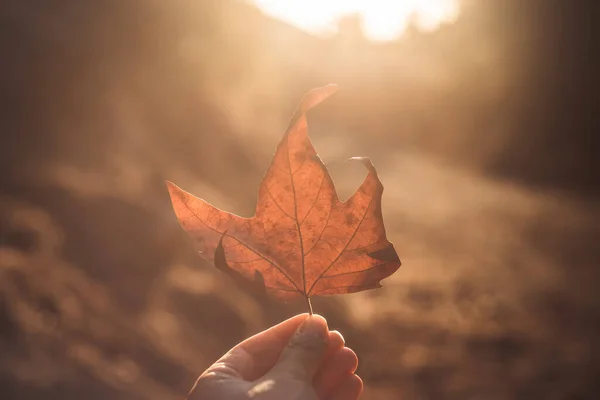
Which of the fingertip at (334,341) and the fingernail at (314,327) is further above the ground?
the fingertip at (334,341)

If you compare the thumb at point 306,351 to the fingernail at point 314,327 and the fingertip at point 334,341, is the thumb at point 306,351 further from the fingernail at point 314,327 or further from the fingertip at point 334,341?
the fingertip at point 334,341

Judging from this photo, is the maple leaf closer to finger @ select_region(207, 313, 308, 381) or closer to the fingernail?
the fingernail

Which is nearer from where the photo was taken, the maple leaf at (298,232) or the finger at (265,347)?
the maple leaf at (298,232)

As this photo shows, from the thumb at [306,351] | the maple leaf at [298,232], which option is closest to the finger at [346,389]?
the thumb at [306,351]


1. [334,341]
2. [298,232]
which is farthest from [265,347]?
[298,232]

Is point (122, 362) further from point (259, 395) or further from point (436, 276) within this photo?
point (259, 395)

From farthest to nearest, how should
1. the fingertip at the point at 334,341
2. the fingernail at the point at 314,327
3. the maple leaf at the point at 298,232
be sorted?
the fingertip at the point at 334,341, the fingernail at the point at 314,327, the maple leaf at the point at 298,232

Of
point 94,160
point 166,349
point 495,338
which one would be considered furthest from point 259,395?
point 94,160
